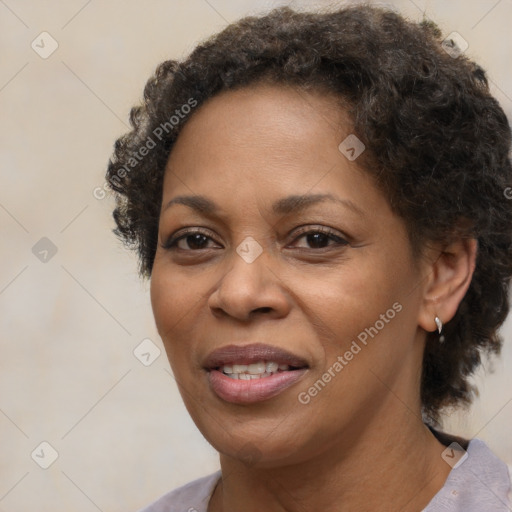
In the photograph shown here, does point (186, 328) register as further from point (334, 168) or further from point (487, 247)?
point (487, 247)

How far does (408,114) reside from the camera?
2.49m

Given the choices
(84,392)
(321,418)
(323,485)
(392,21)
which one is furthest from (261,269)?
(84,392)

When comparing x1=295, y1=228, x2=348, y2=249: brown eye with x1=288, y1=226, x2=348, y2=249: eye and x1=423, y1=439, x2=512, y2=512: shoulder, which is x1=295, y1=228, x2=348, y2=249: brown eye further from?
x1=423, y1=439, x2=512, y2=512: shoulder

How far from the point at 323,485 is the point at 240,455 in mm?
210

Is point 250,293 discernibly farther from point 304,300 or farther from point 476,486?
point 476,486

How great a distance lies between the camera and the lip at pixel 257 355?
91.4 inches

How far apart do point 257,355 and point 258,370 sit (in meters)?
0.03

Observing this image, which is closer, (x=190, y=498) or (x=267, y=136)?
(x=267, y=136)

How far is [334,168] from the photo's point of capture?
239 centimetres

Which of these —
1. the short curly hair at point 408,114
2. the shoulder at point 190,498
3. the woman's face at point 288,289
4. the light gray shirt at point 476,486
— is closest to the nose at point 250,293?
the woman's face at point 288,289

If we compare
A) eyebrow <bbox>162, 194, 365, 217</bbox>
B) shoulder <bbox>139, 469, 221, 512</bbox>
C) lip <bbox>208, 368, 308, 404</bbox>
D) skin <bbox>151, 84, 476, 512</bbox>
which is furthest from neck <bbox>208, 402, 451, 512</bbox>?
eyebrow <bbox>162, 194, 365, 217</bbox>

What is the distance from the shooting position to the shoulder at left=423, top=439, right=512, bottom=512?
96.3 inches

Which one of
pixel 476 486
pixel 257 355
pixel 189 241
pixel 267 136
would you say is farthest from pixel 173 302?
pixel 476 486

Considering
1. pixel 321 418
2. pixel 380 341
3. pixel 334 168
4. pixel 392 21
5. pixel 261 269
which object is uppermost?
pixel 392 21
